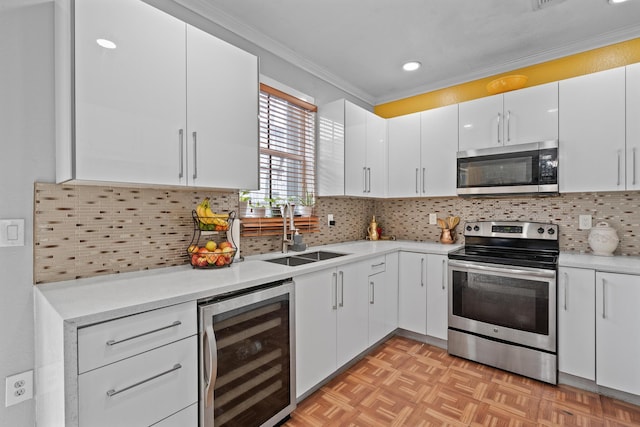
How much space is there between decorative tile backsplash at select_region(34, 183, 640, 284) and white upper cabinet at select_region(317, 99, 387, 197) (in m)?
0.33

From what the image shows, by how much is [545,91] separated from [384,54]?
1.34 m

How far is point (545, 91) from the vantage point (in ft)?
8.24

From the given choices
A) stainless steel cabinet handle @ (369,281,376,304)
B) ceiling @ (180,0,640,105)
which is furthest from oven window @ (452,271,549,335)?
ceiling @ (180,0,640,105)

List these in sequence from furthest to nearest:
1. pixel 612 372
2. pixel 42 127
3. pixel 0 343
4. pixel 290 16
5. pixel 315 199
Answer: pixel 315 199 → pixel 290 16 → pixel 612 372 → pixel 42 127 → pixel 0 343

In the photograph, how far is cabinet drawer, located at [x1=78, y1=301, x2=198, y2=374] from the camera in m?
1.09

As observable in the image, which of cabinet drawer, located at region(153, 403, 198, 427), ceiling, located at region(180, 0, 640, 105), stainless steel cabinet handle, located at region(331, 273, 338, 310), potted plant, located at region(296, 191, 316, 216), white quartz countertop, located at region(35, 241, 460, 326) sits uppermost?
ceiling, located at region(180, 0, 640, 105)

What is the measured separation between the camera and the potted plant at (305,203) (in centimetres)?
288

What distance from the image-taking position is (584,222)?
8.44 ft

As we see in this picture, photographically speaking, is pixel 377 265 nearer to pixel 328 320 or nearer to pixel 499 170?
pixel 328 320

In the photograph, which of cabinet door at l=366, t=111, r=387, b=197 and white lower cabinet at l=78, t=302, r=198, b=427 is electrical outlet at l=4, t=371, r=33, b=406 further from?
cabinet door at l=366, t=111, r=387, b=197

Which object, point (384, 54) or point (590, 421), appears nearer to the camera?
point (590, 421)

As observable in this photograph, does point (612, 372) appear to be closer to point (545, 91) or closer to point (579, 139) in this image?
point (579, 139)

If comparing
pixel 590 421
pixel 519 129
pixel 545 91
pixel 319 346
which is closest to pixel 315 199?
pixel 319 346

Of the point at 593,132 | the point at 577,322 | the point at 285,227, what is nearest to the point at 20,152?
the point at 285,227
